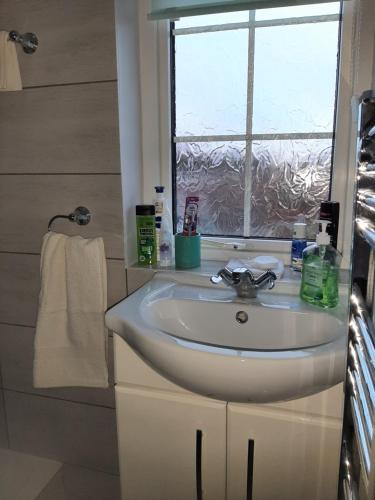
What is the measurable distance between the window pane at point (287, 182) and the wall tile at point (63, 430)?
32.0 inches

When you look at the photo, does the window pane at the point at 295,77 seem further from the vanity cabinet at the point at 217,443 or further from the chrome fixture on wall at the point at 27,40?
the vanity cabinet at the point at 217,443

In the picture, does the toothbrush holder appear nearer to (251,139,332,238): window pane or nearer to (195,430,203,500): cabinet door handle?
(251,139,332,238): window pane

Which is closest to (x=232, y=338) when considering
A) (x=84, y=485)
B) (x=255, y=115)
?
(x=255, y=115)

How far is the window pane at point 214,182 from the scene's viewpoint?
1.26m

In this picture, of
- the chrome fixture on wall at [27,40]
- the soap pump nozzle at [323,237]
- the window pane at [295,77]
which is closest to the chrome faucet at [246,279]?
the soap pump nozzle at [323,237]

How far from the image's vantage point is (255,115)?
1206 millimetres

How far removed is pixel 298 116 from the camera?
117 centimetres

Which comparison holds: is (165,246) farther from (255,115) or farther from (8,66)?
(8,66)

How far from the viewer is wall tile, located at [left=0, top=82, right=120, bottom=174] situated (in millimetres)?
1144

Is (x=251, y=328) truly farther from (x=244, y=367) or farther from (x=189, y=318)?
(x=244, y=367)

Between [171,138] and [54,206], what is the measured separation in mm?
426

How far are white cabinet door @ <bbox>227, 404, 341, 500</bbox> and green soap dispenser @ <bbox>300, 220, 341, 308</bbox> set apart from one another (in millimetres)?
270

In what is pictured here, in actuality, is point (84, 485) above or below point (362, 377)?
below

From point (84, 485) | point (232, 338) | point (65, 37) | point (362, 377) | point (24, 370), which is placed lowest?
point (84, 485)
